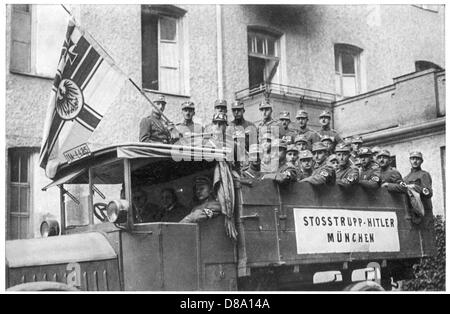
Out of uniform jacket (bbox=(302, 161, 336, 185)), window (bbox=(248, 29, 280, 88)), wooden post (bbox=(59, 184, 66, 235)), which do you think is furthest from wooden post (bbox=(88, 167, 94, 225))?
window (bbox=(248, 29, 280, 88))

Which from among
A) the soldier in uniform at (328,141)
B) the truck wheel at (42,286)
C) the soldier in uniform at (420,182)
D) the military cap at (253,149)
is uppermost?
the soldier in uniform at (328,141)

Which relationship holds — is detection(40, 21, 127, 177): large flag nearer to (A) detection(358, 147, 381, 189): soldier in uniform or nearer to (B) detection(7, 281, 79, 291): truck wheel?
(B) detection(7, 281, 79, 291): truck wheel

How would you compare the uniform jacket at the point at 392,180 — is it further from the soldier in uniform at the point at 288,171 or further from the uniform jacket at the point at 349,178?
the soldier in uniform at the point at 288,171

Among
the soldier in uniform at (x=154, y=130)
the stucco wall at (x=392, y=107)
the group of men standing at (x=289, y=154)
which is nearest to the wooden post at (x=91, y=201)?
the group of men standing at (x=289, y=154)

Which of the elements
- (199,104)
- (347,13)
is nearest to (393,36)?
(347,13)

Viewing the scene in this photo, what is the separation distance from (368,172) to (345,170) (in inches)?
18.7

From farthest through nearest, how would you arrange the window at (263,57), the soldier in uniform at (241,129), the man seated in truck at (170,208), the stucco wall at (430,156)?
the window at (263,57), the stucco wall at (430,156), the soldier in uniform at (241,129), the man seated in truck at (170,208)

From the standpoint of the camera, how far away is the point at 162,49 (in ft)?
35.6

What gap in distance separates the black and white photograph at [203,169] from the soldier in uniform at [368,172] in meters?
0.03

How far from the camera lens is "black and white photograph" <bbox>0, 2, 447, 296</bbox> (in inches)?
199

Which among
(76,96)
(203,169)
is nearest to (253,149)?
(203,169)

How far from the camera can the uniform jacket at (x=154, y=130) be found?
7.06m

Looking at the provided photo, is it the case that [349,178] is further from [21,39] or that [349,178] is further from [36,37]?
[21,39]

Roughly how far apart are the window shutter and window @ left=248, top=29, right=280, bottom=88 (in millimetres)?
4520
